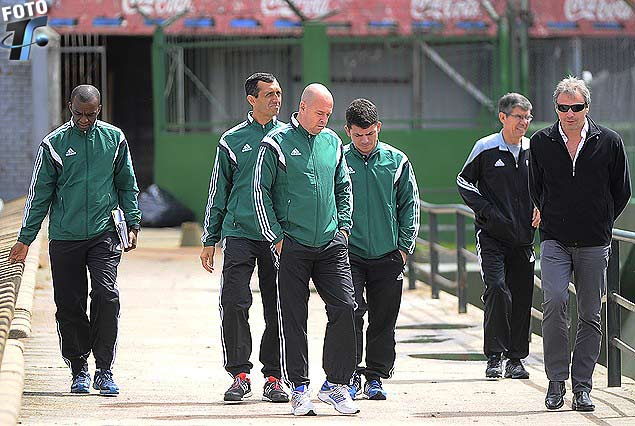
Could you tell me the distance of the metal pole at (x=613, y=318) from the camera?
7.90 metres

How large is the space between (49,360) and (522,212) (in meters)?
3.35

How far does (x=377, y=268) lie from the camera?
7602 mm

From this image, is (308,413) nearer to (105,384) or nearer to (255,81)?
(105,384)

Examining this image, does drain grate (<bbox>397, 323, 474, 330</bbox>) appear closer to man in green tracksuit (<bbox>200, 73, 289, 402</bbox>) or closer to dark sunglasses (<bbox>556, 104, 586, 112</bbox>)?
man in green tracksuit (<bbox>200, 73, 289, 402</bbox>)

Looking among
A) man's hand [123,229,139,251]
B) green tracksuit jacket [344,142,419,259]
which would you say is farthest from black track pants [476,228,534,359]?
man's hand [123,229,139,251]

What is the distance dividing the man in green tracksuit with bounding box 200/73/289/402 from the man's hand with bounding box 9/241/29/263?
3.44 ft

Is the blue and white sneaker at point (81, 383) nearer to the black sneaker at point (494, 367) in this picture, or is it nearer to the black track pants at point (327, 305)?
the black track pants at point (327, 305)

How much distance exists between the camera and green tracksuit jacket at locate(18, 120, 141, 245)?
7555mm

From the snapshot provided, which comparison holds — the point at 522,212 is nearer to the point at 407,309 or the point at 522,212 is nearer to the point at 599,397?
the point at 599,397

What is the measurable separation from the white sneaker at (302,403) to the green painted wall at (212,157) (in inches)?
582

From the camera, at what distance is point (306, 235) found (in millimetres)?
7027

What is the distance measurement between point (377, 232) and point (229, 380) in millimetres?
1557

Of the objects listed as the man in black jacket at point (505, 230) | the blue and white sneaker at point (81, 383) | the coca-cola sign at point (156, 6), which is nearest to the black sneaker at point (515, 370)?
the man in black jacket at point (505, 230)
